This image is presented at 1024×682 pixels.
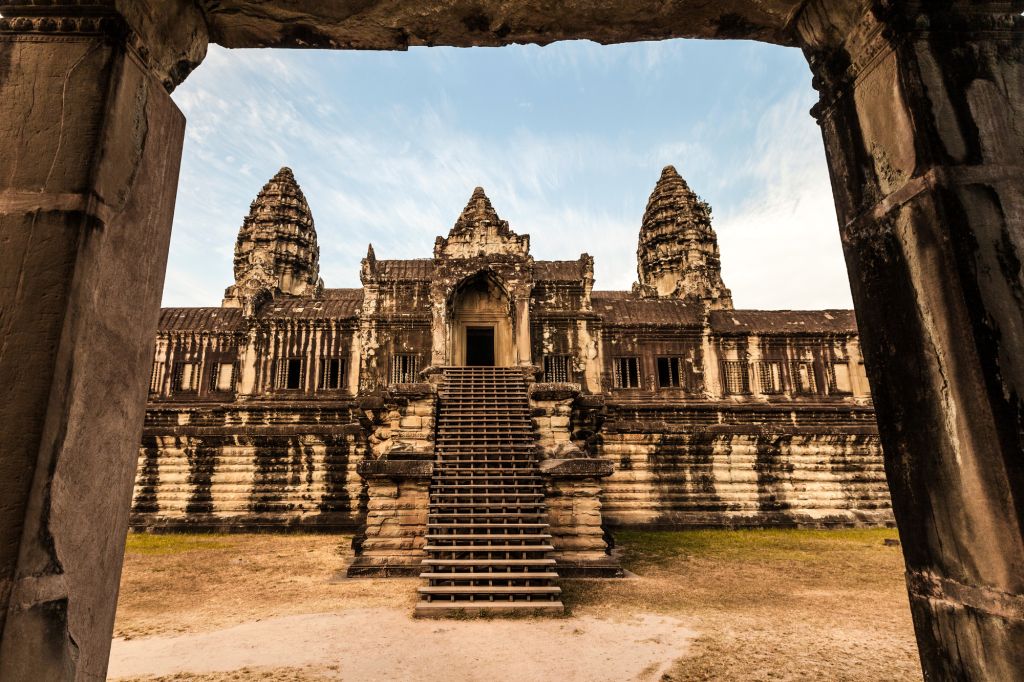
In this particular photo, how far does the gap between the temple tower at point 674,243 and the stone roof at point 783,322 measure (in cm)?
809

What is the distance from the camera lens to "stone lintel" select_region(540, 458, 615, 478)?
9.25 meters

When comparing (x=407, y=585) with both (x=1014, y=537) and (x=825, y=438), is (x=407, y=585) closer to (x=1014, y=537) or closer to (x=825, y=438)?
(x=1014, y=537)

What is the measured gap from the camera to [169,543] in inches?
512

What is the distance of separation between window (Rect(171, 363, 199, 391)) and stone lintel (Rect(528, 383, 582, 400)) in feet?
45.7

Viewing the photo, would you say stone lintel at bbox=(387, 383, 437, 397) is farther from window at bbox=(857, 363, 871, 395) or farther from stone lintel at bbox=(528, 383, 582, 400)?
window at bbox=(857, 363, 871, 395)

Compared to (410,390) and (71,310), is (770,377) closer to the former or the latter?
(410,390)

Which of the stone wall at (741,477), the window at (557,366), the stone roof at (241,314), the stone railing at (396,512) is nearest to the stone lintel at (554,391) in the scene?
the stone railing at (396,512)

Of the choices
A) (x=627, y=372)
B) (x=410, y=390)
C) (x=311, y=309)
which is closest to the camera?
(x=410, y=390)

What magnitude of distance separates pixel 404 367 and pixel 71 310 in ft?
54.2

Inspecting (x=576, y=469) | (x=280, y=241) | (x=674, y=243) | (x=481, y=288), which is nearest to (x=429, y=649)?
(x=576, y=469)

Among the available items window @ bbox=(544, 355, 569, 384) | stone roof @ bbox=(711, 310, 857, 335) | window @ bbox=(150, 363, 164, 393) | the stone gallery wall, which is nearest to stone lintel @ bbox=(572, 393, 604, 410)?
the stone gallery wall

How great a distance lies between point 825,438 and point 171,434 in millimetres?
18995

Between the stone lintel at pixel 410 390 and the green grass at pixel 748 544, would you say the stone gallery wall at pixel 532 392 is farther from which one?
the green grass at pixel 748 544

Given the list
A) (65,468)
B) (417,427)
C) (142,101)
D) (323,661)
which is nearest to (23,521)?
(65,468)
